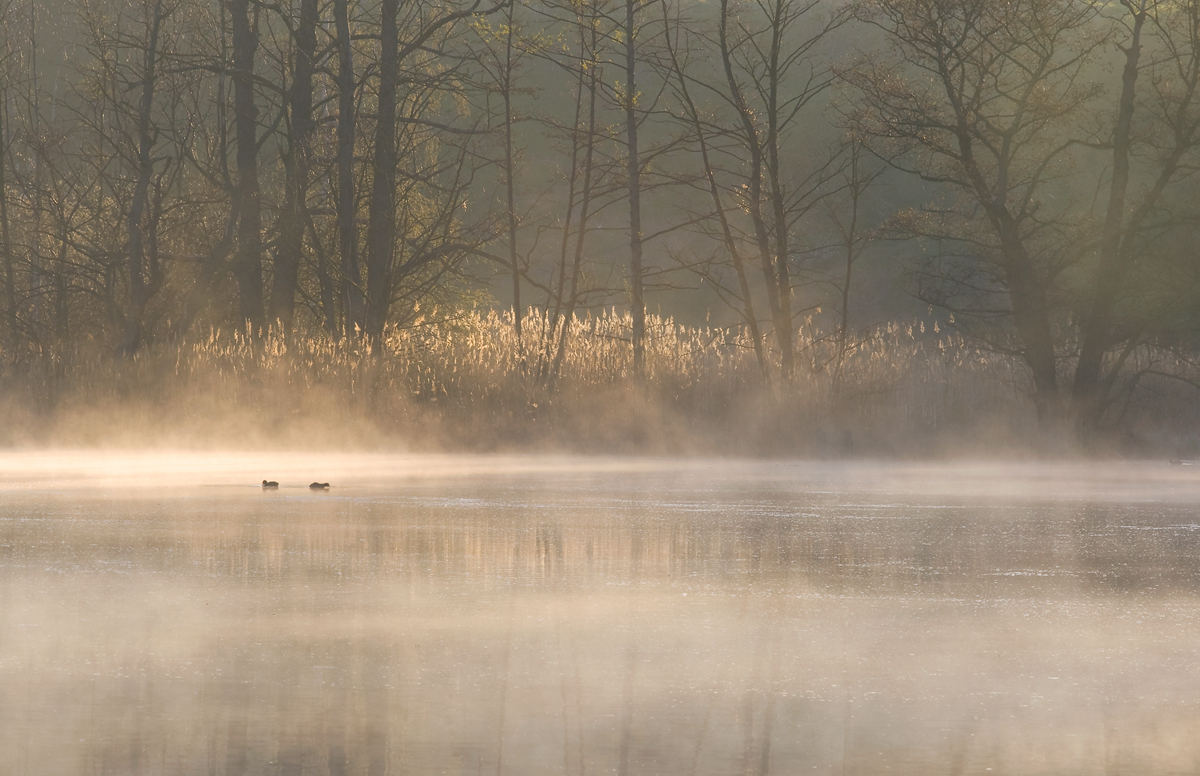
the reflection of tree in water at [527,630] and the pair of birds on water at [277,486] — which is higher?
the pair of birds on water at [277,486]

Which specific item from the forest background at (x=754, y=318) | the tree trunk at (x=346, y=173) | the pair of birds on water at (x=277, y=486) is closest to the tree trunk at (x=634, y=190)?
the forest background at (x=754, y=318)

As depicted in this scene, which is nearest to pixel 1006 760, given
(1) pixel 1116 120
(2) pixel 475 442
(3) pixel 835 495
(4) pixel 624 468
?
(3) pixel 835 495

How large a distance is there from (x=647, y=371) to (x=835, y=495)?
225 inches

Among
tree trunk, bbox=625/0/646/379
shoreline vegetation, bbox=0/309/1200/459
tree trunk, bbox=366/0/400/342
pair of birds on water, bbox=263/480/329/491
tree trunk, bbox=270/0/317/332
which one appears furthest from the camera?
tree trunk, bbox=270/0/317/332

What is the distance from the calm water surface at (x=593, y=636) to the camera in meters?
3.43

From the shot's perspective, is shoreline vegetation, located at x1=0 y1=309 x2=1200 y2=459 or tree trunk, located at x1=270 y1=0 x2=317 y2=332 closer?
shoreline vegetation, located at x1=0 y1=309 x2=1200 y2=459

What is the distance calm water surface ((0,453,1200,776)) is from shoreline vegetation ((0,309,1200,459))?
5.19 meters

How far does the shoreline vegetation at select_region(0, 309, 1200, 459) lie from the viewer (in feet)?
47.0

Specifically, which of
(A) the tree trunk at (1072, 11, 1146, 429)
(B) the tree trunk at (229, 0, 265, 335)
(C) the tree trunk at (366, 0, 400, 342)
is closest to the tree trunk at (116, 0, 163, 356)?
(B) the tree trunk at (229, 0, 265, 335)

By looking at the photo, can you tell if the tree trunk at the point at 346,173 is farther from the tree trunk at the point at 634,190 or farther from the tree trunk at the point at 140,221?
the tree trunk at the point at 634,190

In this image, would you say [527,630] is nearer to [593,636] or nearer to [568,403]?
[593,636]

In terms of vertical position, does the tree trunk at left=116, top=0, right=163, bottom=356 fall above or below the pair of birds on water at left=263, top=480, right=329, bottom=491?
above

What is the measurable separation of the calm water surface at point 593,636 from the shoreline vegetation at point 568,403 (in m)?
5.19

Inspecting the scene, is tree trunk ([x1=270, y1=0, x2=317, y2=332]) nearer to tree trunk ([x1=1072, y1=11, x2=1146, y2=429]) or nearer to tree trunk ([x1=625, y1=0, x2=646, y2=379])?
tree trunk ([x1=625, y1=0, x2=646, y2=379])
